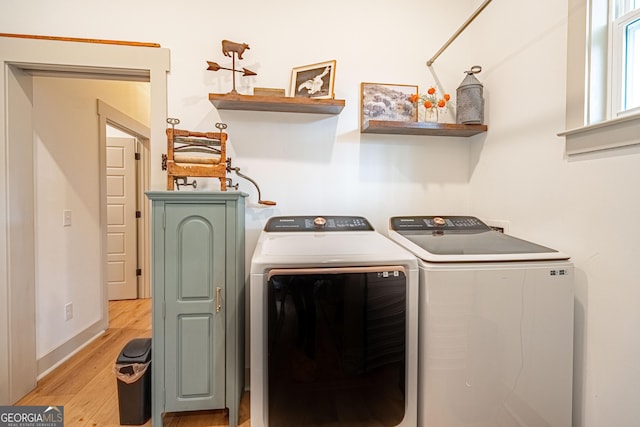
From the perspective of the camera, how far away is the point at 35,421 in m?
1.50

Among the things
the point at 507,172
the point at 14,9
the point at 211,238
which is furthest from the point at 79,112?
the point at 507,172

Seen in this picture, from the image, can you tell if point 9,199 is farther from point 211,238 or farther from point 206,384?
point 206,384

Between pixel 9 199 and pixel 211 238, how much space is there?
1338 mm

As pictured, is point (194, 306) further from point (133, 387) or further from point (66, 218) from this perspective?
point (66, 218)

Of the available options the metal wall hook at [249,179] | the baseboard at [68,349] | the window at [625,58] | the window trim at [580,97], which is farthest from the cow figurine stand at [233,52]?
the baseboard at [68,349]

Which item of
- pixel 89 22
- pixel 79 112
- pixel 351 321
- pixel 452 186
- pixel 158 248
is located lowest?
pixel 351 321

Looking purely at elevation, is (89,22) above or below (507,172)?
above

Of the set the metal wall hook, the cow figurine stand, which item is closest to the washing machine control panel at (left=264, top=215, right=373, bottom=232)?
the metal wall hook

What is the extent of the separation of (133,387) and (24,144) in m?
1.63

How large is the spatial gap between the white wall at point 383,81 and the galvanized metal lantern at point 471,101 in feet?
0.34

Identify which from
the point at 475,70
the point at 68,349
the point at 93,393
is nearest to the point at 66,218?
the point at 68,349

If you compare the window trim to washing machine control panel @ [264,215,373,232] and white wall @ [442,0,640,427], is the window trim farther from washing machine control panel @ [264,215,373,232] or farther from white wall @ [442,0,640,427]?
washing machine control panel @ [264,215,373,232]

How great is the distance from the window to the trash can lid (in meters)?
2.54

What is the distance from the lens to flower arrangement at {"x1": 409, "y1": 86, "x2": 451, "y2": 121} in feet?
5.84
